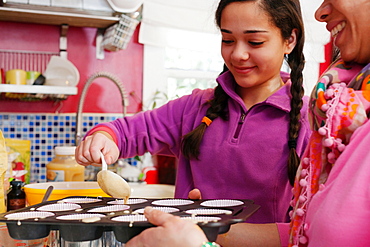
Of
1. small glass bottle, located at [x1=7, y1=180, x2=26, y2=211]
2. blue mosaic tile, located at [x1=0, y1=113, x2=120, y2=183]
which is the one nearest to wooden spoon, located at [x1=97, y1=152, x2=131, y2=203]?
small glass bottle, located at [x1=7, y1=180, x2=26, y2=211]

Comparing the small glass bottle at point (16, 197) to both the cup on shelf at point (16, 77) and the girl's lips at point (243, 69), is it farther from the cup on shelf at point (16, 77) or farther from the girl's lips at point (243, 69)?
the cup on shelf at point (16, 77)

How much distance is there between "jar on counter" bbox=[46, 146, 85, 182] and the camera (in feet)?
6.20

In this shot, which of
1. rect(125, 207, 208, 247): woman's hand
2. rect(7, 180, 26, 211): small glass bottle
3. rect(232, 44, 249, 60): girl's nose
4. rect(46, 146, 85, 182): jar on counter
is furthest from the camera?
rect(46, 146, 85, 182): jar on counter

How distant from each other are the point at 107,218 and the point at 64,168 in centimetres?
114

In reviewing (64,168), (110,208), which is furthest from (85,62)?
(110,208)

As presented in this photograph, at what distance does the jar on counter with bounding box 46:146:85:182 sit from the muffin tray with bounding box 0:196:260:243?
914mm

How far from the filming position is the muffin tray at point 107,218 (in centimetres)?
77

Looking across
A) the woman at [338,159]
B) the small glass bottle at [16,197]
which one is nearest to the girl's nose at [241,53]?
the woman at [338,159]

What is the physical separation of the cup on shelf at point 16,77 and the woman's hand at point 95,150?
1.22 m

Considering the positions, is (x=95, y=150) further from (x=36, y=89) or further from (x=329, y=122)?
(x=36, y=89)

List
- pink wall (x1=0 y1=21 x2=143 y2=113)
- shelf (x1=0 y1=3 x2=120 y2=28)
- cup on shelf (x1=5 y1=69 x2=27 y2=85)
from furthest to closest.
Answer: pink wall (x1=0 y1=21 x2=143 y2=113) → cup on shelf (x1=5 y1=69 x2=27 y2=85) → shelf (x1=0 y1=3 x2=120 y2=28)

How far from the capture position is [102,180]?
1.09 m

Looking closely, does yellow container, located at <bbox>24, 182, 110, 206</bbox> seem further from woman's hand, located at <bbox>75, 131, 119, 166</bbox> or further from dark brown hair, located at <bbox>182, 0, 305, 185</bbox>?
dark brown hair, located at <bbox>182, 0, 305, 185</bbox>

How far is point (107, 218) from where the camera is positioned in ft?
2.68
